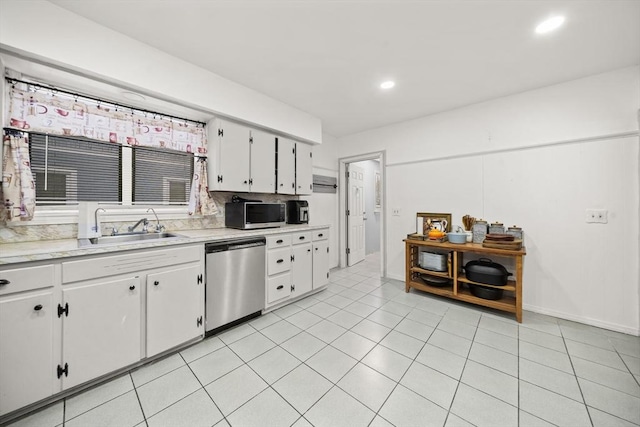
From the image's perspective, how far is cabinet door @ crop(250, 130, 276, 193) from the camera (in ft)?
9.53

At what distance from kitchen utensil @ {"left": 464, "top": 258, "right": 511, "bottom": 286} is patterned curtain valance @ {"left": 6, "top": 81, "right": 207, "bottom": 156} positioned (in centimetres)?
348

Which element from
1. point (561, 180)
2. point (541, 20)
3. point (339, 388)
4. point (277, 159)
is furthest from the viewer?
point (277, 159)

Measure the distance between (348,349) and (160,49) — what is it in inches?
125

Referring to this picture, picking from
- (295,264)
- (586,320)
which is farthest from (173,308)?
(586,320)

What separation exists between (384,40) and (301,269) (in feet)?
8.45

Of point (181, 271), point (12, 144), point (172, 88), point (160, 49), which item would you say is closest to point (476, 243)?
point (181, 271)

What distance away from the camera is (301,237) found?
Result: 3043 mm

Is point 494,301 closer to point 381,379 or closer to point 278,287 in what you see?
point 381,379

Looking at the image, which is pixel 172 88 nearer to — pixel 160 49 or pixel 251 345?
pixel 160 49

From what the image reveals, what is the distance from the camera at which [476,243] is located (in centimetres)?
296

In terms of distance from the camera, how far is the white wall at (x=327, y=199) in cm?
421

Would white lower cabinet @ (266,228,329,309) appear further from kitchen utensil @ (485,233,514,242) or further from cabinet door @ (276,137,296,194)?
kitchen utensil @ (485,233,514,242)

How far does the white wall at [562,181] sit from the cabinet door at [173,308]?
11.0 ft

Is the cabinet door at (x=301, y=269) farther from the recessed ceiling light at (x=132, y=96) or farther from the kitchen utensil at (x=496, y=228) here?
the kitchen utensil at (x=496, y=228)
